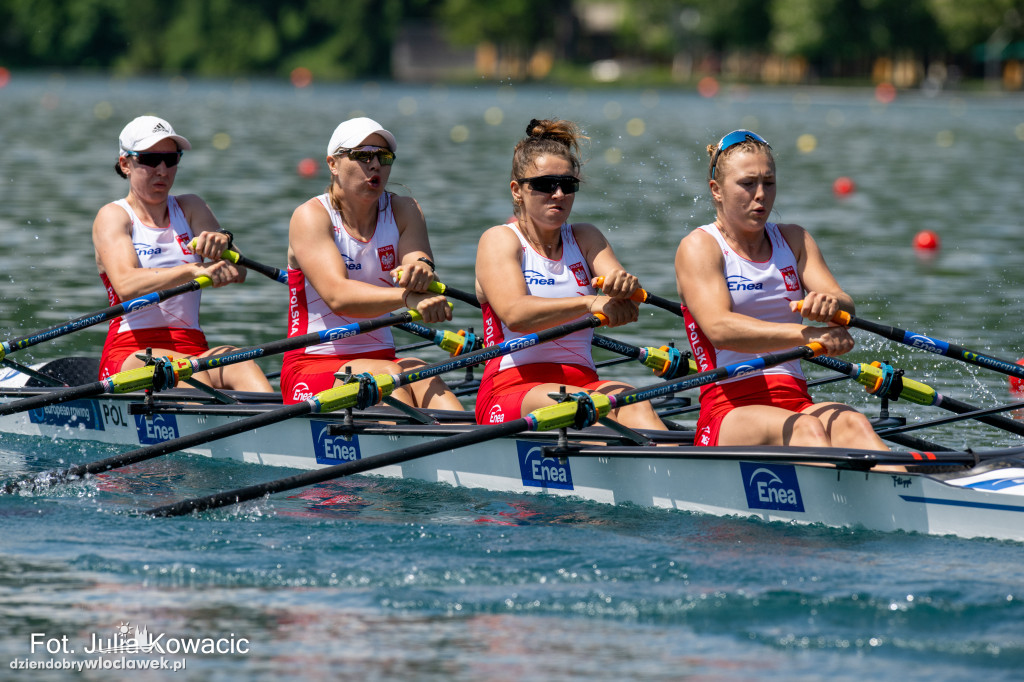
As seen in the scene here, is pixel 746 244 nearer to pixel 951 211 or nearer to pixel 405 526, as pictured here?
pixel 405 526

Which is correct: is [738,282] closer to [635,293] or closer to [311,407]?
[635,293]

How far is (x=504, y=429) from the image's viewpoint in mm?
6121

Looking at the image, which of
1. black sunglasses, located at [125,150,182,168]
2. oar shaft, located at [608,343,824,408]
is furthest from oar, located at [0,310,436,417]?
oar shaft, located at [608,343,824,408]

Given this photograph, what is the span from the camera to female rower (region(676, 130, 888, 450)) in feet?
19.6

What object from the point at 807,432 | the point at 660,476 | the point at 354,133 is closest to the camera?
the point at 807,432

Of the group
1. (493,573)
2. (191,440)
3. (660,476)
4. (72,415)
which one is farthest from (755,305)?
(72,415)

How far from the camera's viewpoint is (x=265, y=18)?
79812 millimetres

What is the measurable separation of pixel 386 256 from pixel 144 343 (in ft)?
5.25

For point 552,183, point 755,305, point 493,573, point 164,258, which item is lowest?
point 493,573

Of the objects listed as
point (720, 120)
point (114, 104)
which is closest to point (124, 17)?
point (114, 104)

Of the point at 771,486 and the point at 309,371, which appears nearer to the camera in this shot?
the point at 771,486

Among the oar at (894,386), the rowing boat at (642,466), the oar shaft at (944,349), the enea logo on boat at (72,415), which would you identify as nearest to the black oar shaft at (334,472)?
the rowing boat at (642,466)

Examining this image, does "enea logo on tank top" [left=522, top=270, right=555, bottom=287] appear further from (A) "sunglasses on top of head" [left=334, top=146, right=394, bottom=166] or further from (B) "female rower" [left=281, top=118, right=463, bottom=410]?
(A) "sunglasses on top of head" [left=334, top=146, right=394, bottom=166]

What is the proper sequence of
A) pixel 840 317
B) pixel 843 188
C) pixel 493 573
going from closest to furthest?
1. pixel 493 573
2. pixel 840 317
3. pixel 843 188
